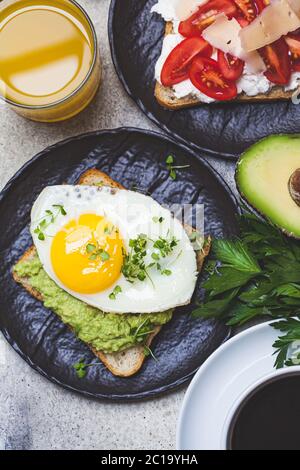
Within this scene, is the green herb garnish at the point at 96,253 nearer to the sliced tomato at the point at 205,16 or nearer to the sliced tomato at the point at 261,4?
the sliced tomato at the point at 205,16

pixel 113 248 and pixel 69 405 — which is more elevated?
pixel 113 248

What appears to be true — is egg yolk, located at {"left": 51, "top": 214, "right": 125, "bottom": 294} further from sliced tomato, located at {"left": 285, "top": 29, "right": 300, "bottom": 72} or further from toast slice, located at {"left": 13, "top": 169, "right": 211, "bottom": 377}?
sliced tomato, located at {"left": 285, "top": 29, "right": 300, "bottom": 72}

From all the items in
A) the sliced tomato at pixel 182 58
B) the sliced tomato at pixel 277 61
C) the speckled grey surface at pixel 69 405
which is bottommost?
the speckled grey surface at pixel 69 405

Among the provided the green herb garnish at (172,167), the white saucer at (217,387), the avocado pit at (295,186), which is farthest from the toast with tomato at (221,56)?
the white saucer at (217,387)

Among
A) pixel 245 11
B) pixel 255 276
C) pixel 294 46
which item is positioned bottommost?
pixel 255 276

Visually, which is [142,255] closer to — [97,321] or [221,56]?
[97,321]

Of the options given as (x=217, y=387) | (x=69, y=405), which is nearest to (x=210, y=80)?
(x=217, y=387)

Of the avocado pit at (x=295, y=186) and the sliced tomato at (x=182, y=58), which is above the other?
the sliced tomato at (x=182, y=58)

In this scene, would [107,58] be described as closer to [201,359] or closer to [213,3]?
[213,3]
